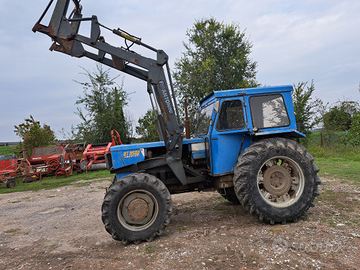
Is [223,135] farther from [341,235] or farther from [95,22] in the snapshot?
[95,22]

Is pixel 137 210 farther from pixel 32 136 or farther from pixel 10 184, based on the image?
pixel 32 136

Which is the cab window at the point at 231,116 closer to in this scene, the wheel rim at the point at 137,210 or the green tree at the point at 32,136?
the wheel rim at the point at 137,210

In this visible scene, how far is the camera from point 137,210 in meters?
4.14

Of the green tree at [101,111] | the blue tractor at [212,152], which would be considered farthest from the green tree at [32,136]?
the blue tractor at [212,152]

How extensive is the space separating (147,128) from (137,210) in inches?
623

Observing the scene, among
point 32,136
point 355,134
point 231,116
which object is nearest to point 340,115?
point 355,134

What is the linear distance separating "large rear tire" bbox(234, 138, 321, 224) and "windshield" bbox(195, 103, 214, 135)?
102 centimetres

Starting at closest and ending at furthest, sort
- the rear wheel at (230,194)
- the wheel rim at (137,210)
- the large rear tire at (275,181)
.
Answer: the wheel rim at (137,210) < the large rear tire at (275,181) < the rear wheel at (230,194)

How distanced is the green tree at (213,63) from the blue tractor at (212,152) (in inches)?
529

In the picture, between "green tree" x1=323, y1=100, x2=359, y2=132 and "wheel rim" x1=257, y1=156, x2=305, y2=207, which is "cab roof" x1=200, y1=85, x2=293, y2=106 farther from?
"green tree" x1=323, y1=100, x2=359, y2=132

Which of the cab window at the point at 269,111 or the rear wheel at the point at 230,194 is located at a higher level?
the cab window at the point at 269,111

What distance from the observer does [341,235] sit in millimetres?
3713

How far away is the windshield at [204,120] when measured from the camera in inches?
199

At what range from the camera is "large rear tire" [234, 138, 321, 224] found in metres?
4.29
